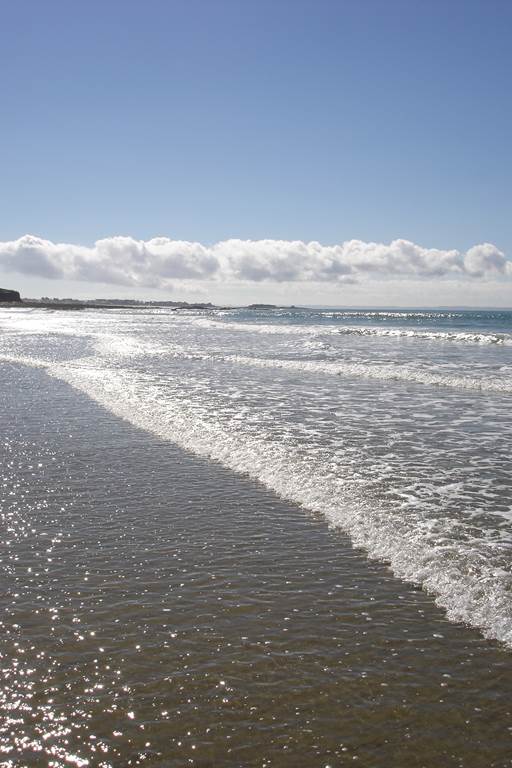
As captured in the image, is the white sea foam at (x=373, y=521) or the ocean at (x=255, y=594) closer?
the ocean at (x=255, y=594)

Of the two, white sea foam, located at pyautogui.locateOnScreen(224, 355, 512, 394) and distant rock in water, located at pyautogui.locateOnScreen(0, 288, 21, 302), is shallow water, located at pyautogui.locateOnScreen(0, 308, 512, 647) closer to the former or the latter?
white sea foam, located at pyautogui.locateOnScreen(224, 355, 512, 394)

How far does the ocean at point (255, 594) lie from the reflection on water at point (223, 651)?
0.06ft

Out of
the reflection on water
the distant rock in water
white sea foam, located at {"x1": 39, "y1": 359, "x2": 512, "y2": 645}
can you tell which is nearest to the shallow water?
white sea foam, located at {"x1": 39, "y1": 359, "x2": 512, "y2": 645}

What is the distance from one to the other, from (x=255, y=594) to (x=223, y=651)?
3.36ft

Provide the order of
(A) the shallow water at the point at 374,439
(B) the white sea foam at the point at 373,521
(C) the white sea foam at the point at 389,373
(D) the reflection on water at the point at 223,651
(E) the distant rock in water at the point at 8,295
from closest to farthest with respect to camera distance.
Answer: (D) the reflection on water at the point at 223,651, (B) the white sea foam at the point at 373,521, (A) the shallow water at the point at 374,439, (C) the white sea foam at the point at 389,373, (E) the distant rock in water at the point at 8,295

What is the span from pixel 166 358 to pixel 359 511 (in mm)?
24082

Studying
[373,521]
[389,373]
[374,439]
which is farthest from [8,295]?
[373,521]

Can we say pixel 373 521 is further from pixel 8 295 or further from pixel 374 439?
pixel 8 295

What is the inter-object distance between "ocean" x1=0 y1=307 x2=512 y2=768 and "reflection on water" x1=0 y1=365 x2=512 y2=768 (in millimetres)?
17

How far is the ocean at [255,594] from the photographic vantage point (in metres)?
4.01

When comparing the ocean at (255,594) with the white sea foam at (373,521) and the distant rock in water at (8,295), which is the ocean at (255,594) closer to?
the white sea foam at (373,521)

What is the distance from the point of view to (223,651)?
4.93 metres

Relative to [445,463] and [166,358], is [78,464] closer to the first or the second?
[445,463]

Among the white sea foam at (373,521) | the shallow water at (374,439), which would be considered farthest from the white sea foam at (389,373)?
the white sea foam at (373,521)
